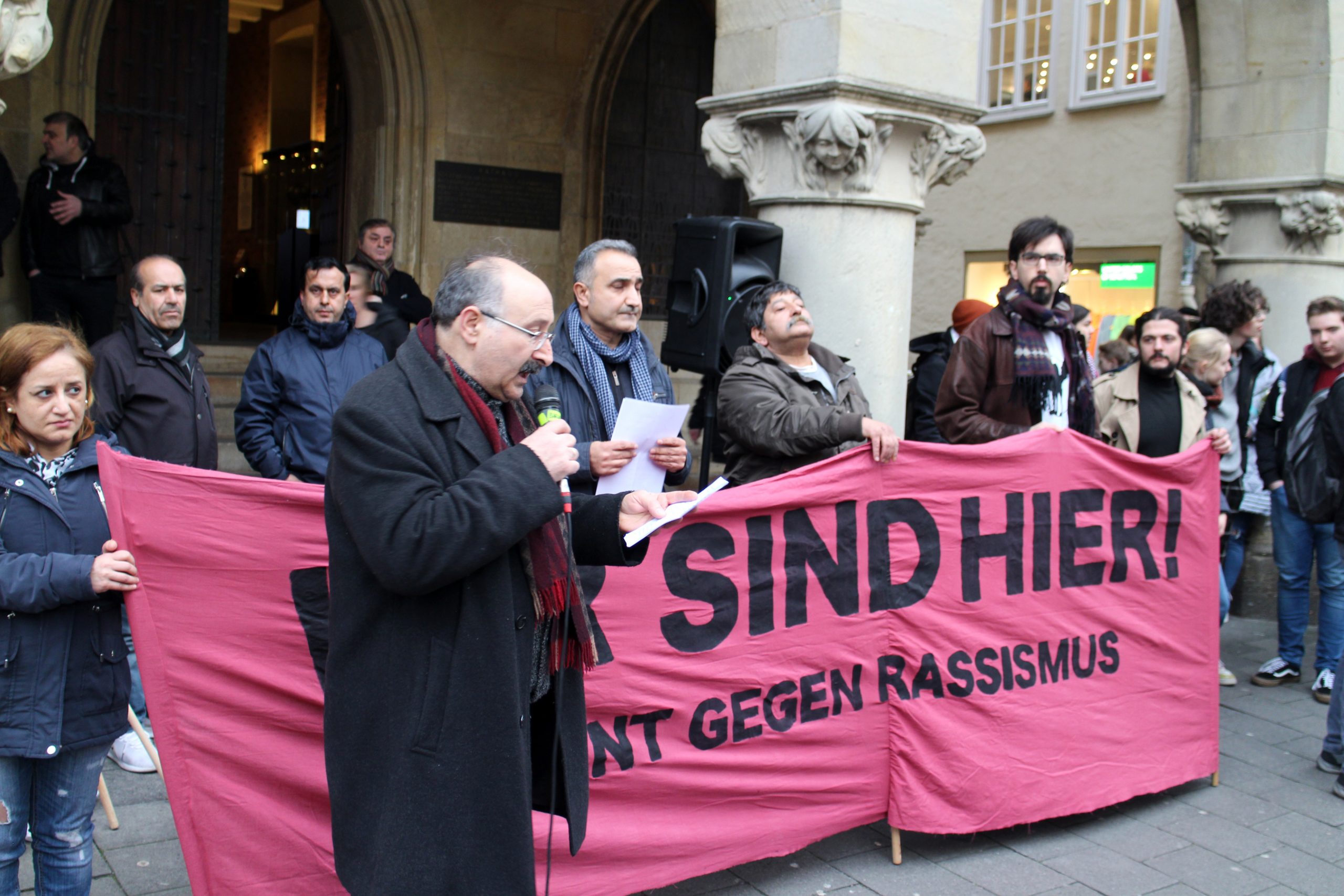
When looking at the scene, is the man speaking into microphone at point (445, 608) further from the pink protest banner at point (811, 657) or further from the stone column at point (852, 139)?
the stone column at point (852, 139)

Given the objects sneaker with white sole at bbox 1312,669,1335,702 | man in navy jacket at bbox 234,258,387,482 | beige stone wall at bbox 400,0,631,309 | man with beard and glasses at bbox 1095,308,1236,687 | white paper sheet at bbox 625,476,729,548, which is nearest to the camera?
white paper sheet at bbox 625,476,729,548

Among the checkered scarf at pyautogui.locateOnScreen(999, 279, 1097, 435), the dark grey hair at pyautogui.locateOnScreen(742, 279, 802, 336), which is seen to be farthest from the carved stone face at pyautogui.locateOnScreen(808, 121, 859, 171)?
the dark grey hair at pyautogui.locateOnScreen(742, 279, 802, 336)

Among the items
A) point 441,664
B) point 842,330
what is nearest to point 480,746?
point 441,664

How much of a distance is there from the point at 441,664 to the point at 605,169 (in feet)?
29.3

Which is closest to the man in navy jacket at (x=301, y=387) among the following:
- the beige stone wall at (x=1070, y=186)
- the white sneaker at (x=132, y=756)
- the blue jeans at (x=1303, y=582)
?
the white sneaker at (x=132, y=756)

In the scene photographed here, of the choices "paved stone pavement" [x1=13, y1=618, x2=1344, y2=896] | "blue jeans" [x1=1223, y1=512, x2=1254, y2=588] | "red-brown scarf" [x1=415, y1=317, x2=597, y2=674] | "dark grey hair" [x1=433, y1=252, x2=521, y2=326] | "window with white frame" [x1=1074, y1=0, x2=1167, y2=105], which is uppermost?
"window with white frame" [x1=1074, y1=0, x2=1167, y2=105]

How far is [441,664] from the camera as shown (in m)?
2.51

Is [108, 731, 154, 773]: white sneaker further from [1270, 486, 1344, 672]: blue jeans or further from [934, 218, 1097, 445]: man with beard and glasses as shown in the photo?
[1270, 486, 1344, 672]: blue jeans

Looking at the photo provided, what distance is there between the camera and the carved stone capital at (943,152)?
598 cm

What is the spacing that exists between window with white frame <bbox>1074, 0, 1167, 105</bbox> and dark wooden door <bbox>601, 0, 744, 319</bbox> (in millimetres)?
5994

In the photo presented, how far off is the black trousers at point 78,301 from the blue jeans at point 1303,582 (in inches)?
276

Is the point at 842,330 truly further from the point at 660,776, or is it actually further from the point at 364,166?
the point at 364,166

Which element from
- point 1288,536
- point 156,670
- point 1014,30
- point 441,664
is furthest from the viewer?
point 1014,30

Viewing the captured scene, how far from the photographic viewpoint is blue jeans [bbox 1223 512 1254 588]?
7410 millimetres
